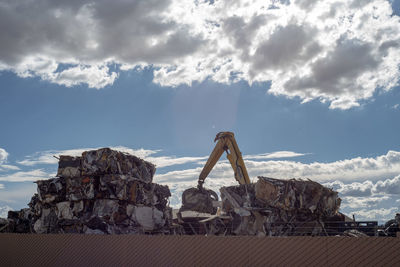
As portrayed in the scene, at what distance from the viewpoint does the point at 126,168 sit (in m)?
19.7

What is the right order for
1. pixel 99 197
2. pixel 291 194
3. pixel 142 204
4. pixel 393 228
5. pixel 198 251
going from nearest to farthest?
pixel 198 251
pixel 393 228
pixel 99 197
pixel 291 194
pixel 142 204

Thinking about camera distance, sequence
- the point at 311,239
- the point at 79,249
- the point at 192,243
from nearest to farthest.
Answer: the point at 311,239 < the point at 192,243 < the point at 79,249

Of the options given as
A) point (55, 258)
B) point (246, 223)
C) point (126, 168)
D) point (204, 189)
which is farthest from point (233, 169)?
point (55, 258)

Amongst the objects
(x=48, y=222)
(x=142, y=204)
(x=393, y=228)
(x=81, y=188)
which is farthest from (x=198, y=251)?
(x=48, y=222)

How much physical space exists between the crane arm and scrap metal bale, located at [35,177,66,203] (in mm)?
12125

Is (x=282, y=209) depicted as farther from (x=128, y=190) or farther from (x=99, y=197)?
(x=99, y=197)

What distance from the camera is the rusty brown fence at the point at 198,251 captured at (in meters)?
9.09

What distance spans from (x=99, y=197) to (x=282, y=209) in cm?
868

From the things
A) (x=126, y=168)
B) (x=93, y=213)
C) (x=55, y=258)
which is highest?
(x=126, y=168)

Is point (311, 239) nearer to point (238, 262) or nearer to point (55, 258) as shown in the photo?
point (238, 262)

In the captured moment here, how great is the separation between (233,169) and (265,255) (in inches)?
840

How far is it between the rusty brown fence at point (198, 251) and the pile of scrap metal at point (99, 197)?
3.29 metres

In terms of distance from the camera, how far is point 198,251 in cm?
1123

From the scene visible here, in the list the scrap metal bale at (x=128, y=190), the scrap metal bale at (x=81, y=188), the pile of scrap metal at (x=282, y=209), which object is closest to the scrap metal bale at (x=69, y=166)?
the scrap metal bale at (x=81, y=188)
